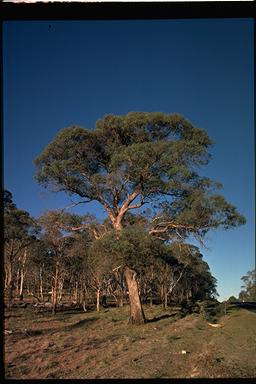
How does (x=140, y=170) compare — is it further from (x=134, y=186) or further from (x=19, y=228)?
(x=19, y=228)

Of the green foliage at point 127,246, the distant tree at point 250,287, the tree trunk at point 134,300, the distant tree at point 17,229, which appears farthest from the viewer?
the distant tree at point 250,287

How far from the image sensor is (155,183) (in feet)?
47.1

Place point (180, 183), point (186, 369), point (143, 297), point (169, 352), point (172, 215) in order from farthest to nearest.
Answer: point (143, 297), point (172, 215), point (180, 183), point (169, 352), point (186, 369)

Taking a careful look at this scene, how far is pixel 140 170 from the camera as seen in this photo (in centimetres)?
1393

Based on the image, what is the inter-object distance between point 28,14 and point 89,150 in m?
12.5

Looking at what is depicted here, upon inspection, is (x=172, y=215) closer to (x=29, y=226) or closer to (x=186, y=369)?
(x=186, y=369)

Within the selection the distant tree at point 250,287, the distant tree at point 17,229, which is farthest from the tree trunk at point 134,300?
the distant tree at point 250,287

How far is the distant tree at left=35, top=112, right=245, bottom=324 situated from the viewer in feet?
45.3

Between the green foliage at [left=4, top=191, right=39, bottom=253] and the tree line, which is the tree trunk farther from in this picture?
the green foliage at [left=4, top=191, right=39, bottom=253]

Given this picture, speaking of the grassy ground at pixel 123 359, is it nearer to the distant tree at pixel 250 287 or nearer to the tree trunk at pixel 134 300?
the tree trunk at pixel 134 300

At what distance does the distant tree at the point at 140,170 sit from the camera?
45.3ft

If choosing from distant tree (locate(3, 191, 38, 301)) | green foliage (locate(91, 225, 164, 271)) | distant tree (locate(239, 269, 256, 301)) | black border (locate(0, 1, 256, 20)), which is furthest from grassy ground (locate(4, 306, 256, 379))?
distant tree (locate(239, 269, 256, 301))

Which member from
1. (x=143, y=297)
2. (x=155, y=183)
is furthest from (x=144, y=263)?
(x=143, y=297)

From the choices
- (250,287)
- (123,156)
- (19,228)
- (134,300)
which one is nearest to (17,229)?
(19,228)
